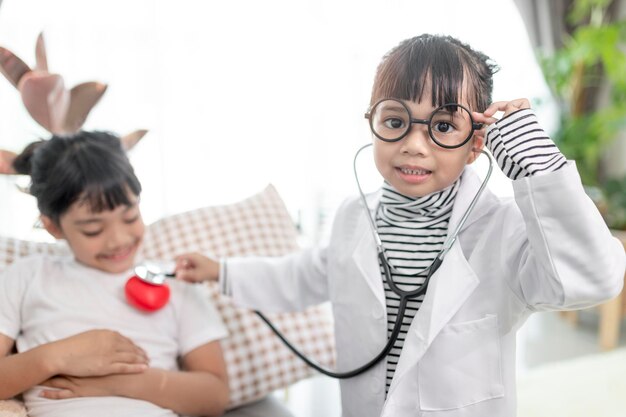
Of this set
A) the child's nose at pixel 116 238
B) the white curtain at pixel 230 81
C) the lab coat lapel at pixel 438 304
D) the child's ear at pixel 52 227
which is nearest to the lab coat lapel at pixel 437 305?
the lab coat lapel at pixel 438 304

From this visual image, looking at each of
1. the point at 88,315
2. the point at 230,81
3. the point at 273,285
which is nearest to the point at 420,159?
the point at 273,285

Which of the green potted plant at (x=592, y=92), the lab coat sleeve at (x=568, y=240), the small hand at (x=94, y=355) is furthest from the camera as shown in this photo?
the green potted plant at (x=592, y=92)

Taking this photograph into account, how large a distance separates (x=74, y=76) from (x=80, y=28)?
0.66 ft

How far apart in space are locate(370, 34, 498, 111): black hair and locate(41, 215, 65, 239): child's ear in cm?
71

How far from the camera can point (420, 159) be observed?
909 mm

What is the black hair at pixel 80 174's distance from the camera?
1.18 metres

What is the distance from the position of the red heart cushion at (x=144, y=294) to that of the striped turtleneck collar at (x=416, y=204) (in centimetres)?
49

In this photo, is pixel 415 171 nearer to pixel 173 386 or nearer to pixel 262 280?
pixel 262 280

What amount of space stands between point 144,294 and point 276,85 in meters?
2.03

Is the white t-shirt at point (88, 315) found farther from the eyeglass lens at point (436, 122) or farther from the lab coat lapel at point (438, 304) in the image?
the eyeglass lens at point (436, 122)

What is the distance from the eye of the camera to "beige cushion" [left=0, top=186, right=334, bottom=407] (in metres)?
1.42

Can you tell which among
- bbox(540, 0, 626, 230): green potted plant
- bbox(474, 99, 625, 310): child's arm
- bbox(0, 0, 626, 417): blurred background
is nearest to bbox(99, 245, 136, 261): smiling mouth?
bbox(474, 99, 625, 310): child's arm

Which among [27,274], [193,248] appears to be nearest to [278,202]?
[193,248]

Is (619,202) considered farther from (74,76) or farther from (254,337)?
(74,76)
